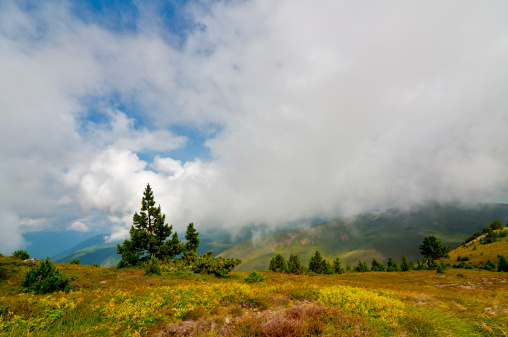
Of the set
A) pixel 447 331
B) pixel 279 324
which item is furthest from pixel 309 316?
pixel 447 331

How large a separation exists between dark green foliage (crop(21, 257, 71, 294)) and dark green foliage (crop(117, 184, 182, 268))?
26959mm

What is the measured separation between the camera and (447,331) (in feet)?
21.3

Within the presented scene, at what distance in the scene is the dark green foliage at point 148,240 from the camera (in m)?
38.2

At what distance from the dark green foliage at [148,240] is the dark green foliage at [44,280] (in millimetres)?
26959

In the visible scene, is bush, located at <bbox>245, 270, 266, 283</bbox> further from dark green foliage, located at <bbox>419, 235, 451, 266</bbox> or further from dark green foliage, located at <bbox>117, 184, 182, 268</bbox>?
dark green foliage, located at <bbox>419, 235, 451, 266</bbox>

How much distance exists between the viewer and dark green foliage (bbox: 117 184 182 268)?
38250mm

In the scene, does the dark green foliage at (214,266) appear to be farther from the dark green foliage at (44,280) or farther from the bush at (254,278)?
the dark green foliage at (44,280)

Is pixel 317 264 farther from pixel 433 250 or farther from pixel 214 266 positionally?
pixel 214 266

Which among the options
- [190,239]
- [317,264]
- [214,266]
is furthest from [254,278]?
[317,264]

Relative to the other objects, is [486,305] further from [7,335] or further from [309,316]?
[7,335]

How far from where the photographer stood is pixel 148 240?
3881 centimetres

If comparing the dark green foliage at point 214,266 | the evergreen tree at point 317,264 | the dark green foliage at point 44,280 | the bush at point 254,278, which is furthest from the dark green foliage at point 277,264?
the dark green foliage at point 44,280

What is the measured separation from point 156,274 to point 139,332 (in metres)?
19.0

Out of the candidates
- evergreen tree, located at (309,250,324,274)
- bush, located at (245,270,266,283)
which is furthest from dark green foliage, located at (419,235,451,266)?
bush, located at (245,270,266,283)
